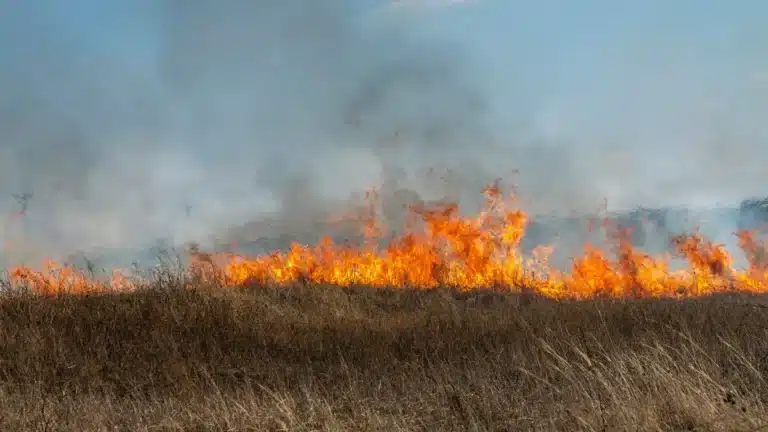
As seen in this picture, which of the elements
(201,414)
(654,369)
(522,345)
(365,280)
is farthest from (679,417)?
(365,280)

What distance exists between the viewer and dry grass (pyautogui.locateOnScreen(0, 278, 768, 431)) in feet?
21.2

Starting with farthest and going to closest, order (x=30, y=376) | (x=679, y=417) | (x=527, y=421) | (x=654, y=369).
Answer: (x=30, y=376) → (x=654, y=369) → (x=527, y=421) → (x=679, y=417)

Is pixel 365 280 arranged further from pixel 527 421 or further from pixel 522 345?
pixel 527 421

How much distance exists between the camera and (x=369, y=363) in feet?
37.2

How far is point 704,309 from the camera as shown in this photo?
13562 millimetres

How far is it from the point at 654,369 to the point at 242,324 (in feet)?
28.4

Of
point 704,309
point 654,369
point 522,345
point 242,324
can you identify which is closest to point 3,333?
point 242,324

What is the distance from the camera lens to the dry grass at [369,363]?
6.47 metres

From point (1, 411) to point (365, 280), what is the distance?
1429 centimetres

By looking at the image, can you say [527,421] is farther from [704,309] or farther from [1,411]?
[704,309]

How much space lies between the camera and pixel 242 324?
13180 mm

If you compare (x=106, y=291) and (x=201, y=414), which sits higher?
(x=106, y=291)

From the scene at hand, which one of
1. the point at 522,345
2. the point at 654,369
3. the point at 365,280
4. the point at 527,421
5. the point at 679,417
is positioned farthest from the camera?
the point at 365,280

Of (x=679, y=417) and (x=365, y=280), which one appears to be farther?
(x=365, y=280)
